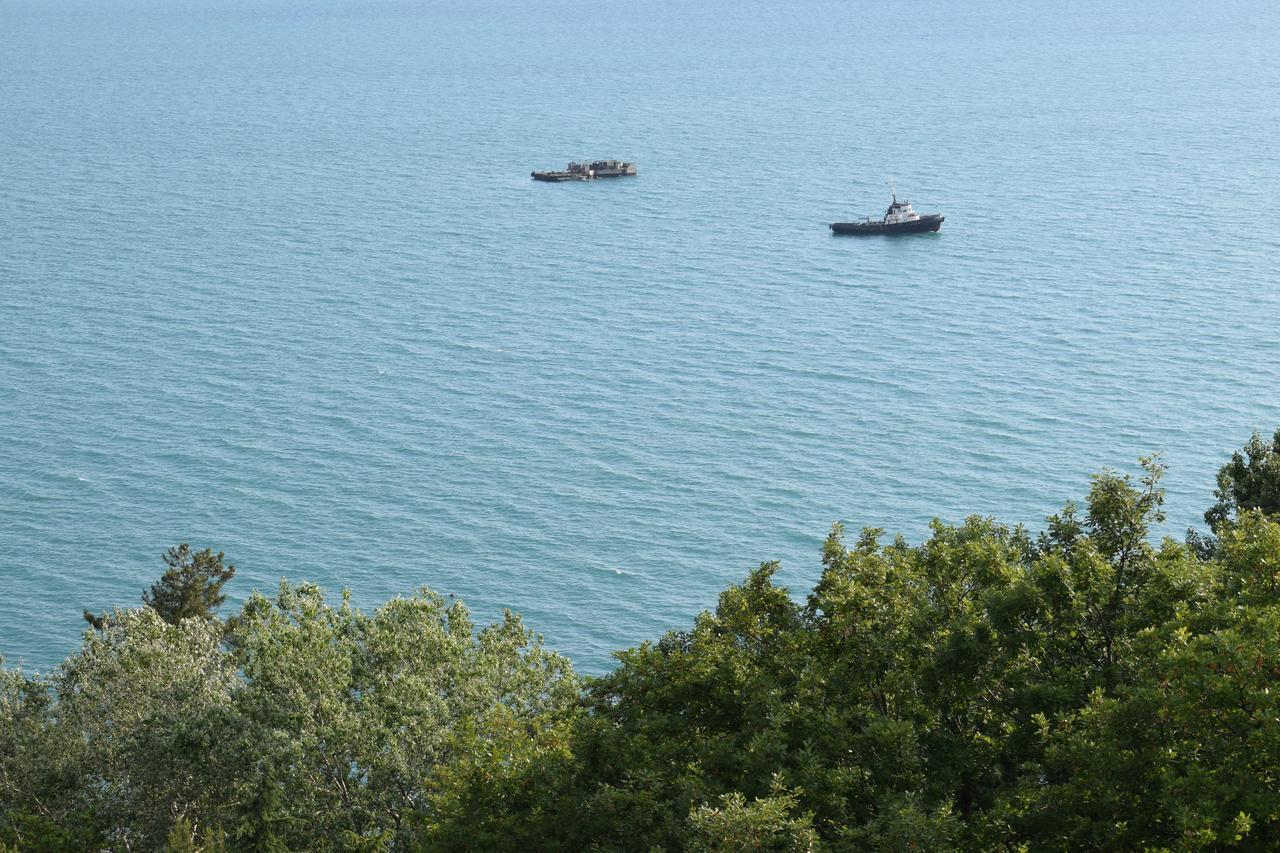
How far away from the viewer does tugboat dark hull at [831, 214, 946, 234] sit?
590ft

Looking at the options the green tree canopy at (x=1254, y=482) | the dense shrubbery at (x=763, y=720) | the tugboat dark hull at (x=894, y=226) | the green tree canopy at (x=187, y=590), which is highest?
the tugboat dark hull at (x=894, y=226)

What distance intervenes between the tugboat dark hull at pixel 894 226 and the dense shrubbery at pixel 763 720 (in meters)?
140

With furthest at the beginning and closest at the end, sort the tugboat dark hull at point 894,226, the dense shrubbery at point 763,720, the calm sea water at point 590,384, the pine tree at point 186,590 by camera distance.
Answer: the tugboat dark hull at point 894,226 < the calm sea water at point 590,384 < the pine tree at point 186,590 < the dense shrubbery at point 763,720

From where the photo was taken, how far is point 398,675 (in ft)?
148

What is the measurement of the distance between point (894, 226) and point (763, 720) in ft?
507

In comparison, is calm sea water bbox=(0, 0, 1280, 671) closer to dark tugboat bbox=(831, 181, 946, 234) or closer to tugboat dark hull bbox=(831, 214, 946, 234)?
tugboat dark hull bbox=(831, 214, 946, 234)

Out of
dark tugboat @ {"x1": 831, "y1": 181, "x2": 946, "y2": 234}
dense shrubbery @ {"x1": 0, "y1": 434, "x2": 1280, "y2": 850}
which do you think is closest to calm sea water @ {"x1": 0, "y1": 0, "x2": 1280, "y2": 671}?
dark tugboat @ {"x1": 831, "y1": 181, "x2": 946, "y2": 234}

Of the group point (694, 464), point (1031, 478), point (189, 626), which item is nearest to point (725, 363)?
point (694, 464)

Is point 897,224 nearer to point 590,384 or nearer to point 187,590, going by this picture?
point 590,384

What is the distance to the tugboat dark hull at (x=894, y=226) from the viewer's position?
180m

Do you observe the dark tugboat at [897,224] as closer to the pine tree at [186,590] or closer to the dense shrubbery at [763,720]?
the pine tree at [186,590]

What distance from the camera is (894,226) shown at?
592 ft

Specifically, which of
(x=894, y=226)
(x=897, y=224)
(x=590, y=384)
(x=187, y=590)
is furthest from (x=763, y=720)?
(x=894, y=226)

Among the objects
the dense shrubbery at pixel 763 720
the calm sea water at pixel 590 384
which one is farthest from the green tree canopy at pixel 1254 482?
A: the calm sea water at pixel 590 384
